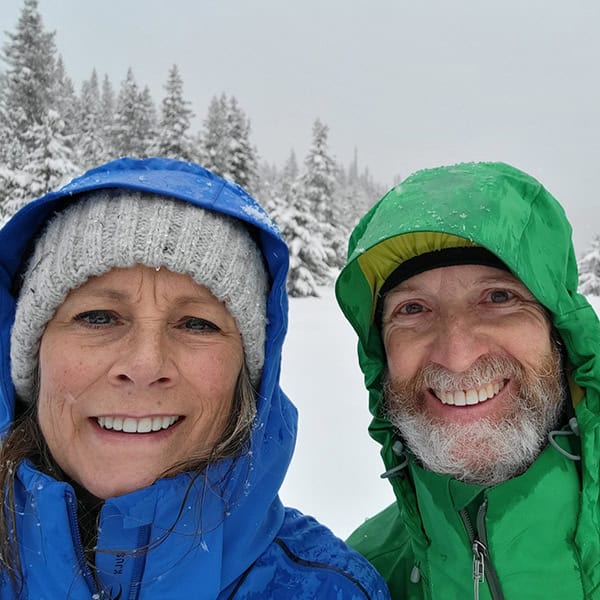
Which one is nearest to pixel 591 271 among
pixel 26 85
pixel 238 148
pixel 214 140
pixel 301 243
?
pixel 301 243

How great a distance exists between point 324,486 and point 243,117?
23501mm

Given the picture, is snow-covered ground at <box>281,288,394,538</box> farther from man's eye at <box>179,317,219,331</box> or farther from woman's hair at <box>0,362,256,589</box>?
man's eye at <box>179,317,219,331</box>

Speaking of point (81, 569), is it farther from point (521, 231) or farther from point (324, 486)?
point (324, 486)

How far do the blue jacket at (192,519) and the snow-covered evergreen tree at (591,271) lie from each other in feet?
105

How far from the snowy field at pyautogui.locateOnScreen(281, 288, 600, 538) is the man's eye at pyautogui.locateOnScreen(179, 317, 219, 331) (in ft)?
10.2

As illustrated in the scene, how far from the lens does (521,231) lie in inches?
75.7

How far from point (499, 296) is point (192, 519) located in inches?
56.9

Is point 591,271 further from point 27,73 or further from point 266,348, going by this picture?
point 266,348

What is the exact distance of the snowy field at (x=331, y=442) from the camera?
4.78 metres

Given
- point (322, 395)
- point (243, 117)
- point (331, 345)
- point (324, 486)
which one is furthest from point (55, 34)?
point (324, 486)

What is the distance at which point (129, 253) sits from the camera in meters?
1.65

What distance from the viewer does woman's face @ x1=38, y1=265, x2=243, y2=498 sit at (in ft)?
5.49

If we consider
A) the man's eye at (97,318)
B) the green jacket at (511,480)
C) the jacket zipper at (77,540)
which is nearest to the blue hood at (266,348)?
the jacket zipper at (77,540)

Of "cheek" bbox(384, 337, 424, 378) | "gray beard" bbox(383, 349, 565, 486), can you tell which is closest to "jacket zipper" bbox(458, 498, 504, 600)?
"gray beard" bbox(383, 349, 565, 486)
